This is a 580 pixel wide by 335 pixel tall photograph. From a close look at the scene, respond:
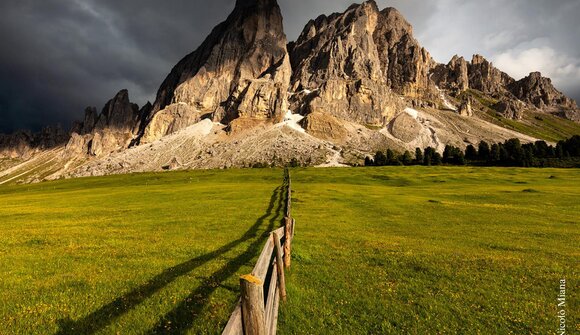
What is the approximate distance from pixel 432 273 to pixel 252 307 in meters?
12.1

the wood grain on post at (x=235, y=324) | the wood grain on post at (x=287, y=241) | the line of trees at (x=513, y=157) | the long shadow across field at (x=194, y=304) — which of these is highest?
the line of trees at (x=513, y=157)

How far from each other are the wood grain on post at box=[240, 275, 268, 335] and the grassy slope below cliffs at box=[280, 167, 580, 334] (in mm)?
4572

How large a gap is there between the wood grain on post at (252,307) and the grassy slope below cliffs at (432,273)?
4572 mm

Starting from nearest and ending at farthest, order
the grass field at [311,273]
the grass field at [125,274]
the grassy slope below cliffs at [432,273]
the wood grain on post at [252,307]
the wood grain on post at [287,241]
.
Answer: the wood grain on post at [252,307] < the grass field at [125,274] < the grass field at [311,273] < the grassy slope below cliffs at [432,273] < the wood grain on post at [287,241]

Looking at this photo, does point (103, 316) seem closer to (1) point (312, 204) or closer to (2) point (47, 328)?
(2) point (47, 328)

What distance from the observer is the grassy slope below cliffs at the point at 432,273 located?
9.91 metres

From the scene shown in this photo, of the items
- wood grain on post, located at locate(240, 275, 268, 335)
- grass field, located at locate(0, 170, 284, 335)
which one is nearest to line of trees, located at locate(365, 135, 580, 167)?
grass field, located at locate(0, 170, 284, 335)

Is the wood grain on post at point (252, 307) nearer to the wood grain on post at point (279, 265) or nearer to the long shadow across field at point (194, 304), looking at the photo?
the long shadow across field at point (194, 304)

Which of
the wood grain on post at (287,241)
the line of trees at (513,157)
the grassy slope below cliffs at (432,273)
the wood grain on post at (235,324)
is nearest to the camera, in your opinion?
the wood grain on post at (235,324)

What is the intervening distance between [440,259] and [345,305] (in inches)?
324

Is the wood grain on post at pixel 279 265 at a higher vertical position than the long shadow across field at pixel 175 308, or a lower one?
higher

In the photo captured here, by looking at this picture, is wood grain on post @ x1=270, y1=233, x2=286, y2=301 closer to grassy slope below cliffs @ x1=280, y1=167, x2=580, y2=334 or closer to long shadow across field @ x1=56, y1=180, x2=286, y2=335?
grassy slope below cliffs @ x1=280, y1=167, x2=580, y2=334

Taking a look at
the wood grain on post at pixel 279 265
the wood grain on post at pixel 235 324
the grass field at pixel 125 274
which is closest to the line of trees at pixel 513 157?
the grass field at pixel 125 274

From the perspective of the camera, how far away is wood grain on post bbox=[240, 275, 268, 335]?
5.11 metres
